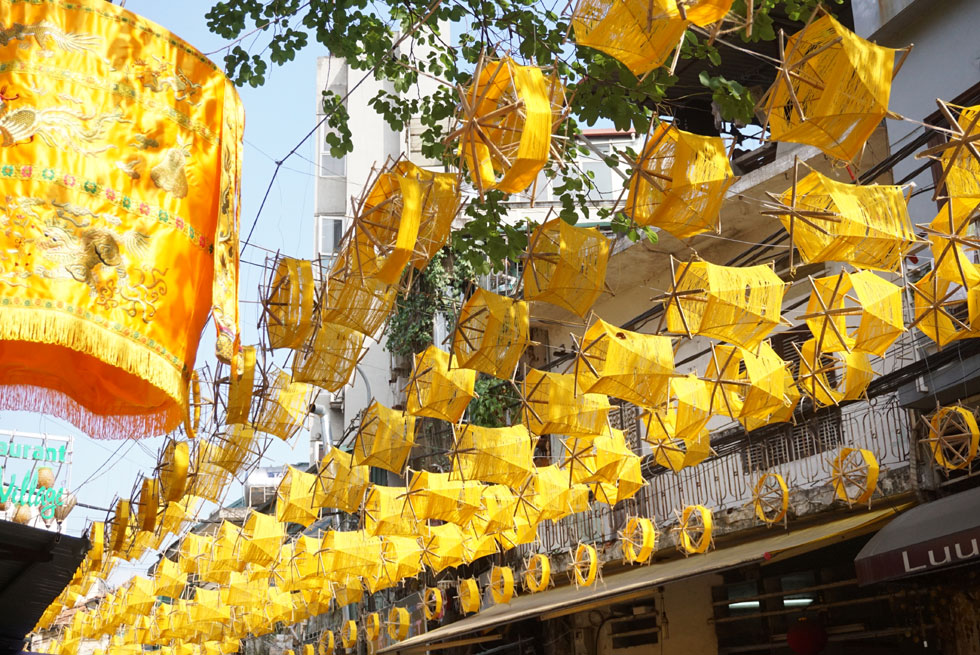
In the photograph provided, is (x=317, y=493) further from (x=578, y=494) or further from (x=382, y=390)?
(x=382, y=390)

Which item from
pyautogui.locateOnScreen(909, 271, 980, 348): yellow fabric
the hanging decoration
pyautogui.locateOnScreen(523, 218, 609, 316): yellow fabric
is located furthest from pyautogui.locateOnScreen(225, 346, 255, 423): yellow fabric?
pyautogui.locateOnScreen(909, 271, 980, 348): yellow fabric

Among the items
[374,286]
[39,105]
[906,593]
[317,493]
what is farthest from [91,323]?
[906,593]

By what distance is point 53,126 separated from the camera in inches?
160

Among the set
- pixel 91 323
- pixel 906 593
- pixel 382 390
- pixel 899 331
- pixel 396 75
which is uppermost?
pixel 382 390

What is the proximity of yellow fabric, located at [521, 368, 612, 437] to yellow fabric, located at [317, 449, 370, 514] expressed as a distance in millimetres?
3110

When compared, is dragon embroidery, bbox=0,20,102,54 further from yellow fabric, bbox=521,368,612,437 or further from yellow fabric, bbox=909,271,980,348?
yellow fabric, bbox=909,271,980,348

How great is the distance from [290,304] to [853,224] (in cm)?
406

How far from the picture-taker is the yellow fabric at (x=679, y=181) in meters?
5.91

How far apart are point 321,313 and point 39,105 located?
3617 mm

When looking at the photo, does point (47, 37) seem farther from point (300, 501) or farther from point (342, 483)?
point (300, 501)

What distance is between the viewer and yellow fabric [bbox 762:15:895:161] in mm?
5461

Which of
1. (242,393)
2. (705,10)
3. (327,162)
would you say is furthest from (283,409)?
(327,162)

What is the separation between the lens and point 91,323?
12.7ft

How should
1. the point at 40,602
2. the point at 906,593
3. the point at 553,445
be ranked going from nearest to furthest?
the point at 40,602, the point at 906,593, the point at 553,445
